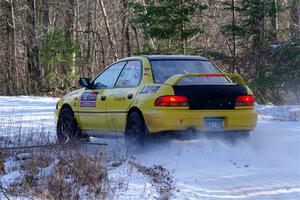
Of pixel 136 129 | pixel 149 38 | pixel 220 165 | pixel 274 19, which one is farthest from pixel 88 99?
pixel 149 38

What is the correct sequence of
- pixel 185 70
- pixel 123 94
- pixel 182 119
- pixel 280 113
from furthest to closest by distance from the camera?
pixel 280 113 < pixel 185 70 < pixel 123 94 < pixel 182 119

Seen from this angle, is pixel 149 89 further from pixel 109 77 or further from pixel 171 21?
pixel 171 21

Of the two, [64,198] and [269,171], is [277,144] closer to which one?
[269,171]

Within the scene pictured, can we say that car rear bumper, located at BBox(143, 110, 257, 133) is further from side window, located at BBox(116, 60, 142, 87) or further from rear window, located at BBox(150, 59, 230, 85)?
side window, located at BBox(116, 60, 142, 87)

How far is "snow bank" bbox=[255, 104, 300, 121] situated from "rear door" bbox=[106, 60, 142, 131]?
5959mm

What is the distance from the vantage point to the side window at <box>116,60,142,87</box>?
9812 millimetres

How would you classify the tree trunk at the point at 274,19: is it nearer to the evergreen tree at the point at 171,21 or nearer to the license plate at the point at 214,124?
the evergreen tree at the point at 171,21

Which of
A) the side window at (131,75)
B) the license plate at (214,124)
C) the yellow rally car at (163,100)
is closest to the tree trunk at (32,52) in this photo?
the yellow rally car at (163,100)

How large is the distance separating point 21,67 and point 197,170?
2778 centimetres

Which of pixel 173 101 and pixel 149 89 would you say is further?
pixel 149 89

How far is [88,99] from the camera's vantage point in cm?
1066

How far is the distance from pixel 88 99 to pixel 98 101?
360 mm

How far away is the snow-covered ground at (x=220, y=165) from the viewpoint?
6969 mm

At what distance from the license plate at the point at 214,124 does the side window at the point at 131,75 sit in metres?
1.40
